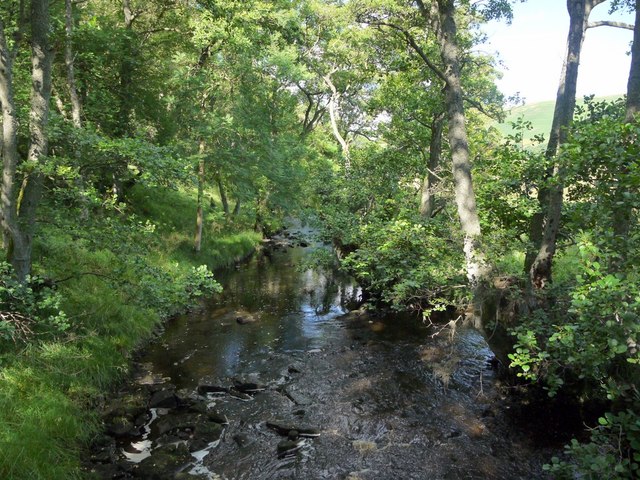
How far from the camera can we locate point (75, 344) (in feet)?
37.0

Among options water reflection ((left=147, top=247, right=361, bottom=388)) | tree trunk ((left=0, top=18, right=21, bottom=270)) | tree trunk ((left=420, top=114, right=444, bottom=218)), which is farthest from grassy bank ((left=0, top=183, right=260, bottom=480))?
tree trunk ((left=420, top=114, right=444, bottom=218))

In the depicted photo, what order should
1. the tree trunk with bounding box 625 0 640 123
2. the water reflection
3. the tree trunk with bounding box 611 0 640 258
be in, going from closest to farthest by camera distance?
the tree trunk with bounding box 611 0 640 258 < the tree trunk with bounding box 625 0 640 123 < the water reflection

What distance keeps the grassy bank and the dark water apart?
5.13 feet

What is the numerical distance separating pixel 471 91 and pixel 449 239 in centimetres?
1226

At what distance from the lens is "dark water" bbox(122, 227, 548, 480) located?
8.96 metres

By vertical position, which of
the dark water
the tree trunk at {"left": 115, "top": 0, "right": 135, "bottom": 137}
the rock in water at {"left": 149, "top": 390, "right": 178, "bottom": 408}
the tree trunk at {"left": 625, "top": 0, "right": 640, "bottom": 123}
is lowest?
the rock in water at {"left": 149, "top": 390, "right": 178, "bottom": 408}

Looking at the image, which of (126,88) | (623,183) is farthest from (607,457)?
(126,88)

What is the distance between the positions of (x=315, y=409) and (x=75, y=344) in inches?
266

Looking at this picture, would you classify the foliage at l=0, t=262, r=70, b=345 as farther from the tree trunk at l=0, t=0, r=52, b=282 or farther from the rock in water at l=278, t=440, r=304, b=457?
the rock in water at l=278, t=440, r=304, b=457

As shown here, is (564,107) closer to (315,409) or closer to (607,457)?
(607,457)

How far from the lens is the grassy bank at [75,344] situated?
8078 mm

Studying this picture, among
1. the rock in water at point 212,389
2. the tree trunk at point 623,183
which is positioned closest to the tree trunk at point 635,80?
the tree trunk at point 623,183

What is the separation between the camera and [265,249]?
3588 centimetres

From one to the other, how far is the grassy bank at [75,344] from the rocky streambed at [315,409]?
2.35 feet
